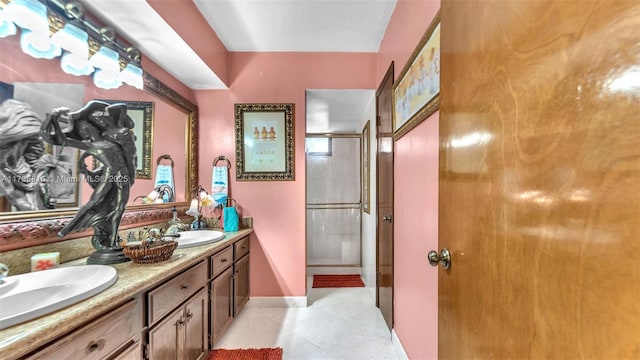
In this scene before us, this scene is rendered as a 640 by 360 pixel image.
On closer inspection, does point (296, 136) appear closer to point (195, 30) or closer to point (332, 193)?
point (195, 30)

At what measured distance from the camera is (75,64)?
1342 millimetres

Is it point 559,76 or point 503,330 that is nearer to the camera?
point 559,76

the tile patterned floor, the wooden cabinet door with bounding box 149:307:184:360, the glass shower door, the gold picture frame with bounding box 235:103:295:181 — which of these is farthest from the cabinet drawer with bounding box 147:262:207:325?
the glass shower door

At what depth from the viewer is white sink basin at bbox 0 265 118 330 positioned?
74cm

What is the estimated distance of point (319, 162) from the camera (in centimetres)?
403

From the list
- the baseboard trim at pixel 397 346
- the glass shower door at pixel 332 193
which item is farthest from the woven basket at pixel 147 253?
the glass shower door at pixel 332 193

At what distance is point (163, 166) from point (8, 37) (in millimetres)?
1153

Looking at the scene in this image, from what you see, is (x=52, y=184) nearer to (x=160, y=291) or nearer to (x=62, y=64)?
(x=62, y=64)

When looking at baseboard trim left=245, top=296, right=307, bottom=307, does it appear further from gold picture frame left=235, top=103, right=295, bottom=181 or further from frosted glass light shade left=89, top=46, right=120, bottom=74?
frosted glass light shade left=89, top=46, right=120, bottom=74

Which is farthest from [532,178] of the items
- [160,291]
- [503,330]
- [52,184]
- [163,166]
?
[163,166]

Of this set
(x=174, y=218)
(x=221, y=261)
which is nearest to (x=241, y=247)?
(x=221, y=261)

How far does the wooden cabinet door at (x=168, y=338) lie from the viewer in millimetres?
1135

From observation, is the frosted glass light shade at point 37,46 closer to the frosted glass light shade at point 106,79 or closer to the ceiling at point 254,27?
the frosted glass light shade at point 106,79

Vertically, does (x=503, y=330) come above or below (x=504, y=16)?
below
